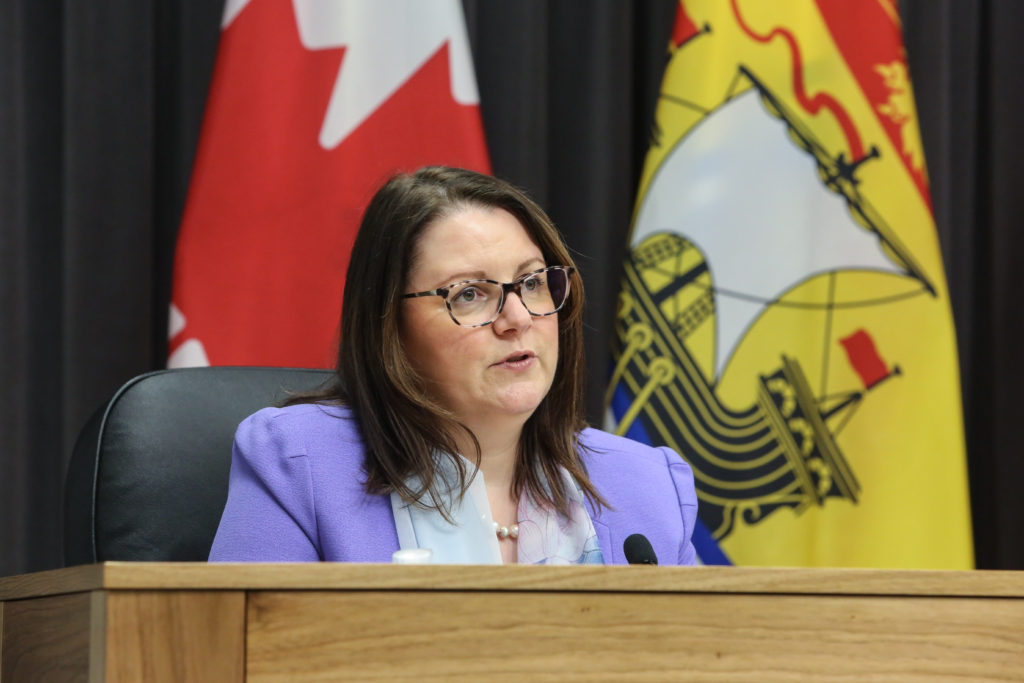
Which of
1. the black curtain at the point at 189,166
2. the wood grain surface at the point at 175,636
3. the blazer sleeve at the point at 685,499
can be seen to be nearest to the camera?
the wood grain surface at the point at 175,636

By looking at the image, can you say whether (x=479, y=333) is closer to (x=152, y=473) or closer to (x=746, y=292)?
(x=152, y=473)

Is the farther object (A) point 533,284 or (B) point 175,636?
(A) point 533,284

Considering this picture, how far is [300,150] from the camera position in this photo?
207cm

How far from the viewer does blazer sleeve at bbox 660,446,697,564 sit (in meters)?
1.49

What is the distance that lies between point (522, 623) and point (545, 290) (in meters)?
0.75

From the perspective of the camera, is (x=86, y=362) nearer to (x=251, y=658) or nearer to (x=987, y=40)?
(x=251, y=658)

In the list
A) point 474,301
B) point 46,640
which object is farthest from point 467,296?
point 46,640

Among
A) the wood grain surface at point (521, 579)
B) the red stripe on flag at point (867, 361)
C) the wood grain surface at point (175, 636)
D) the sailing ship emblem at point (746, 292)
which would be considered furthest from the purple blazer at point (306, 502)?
the red stripe on flag at point (867, 361)

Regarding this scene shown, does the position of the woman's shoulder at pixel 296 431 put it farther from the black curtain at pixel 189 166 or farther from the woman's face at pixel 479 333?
the black curtain at pixel 189 166

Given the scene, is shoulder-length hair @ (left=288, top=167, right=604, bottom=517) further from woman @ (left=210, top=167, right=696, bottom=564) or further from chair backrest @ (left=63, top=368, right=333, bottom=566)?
chair backrest @ (left=63, top=368, right=333, bottom=566)

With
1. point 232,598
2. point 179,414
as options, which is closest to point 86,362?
point 179,414

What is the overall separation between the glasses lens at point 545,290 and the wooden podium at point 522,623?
2.26 ft

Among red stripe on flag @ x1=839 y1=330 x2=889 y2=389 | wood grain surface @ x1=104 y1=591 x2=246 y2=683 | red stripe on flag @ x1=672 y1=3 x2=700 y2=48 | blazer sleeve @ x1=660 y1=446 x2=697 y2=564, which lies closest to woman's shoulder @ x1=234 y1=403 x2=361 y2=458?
blazer sleeve @ x1=660 y1=446 x2=697 y2=564

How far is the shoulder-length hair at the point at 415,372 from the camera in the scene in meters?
1.35
